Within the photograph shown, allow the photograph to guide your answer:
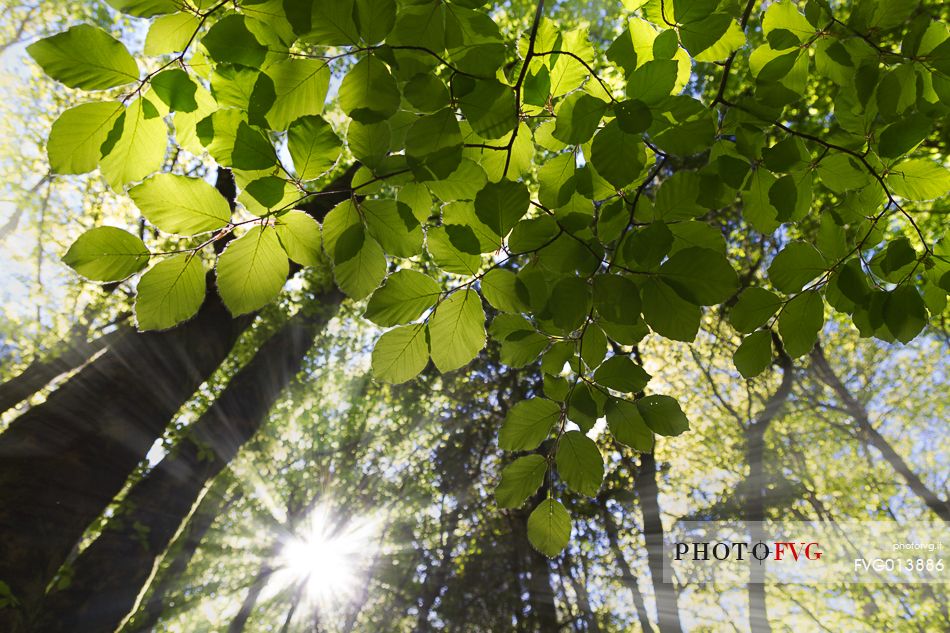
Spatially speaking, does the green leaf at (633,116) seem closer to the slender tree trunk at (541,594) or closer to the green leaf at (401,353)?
the green leaf at (401,353)

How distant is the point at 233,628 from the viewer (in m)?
14.0

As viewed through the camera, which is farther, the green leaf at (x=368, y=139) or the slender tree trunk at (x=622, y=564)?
the slender tree trunk at (x=622, y=564)

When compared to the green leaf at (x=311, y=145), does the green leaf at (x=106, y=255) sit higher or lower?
lower

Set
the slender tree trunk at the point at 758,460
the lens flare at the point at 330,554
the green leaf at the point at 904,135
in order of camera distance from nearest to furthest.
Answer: the green leaf at the point at 904,135 → the slender tree trunk at the point at 758,460 → the lens flare at the point at 330,554

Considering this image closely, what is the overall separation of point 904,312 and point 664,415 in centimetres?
53

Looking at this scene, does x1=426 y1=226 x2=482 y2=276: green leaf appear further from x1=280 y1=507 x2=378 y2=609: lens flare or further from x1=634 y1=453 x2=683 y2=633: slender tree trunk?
x1=280 y1=507 x2=378 y2=609: lens flare

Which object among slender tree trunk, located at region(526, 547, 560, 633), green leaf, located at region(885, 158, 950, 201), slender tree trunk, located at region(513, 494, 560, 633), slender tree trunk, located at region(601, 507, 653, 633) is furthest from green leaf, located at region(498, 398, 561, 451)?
slender tree trunk, located at region(601, 507, 653, 633)

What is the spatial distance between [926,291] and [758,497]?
12.1 m

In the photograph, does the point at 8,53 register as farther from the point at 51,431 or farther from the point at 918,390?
the point at 918,390

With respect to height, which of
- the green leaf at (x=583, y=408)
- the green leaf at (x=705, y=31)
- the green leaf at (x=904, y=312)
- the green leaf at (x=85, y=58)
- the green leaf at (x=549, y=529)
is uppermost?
the green leaf at (x=705, y=31)

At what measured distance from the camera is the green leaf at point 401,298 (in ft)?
2.74

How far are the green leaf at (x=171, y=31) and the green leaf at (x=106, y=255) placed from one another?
29 centimetres

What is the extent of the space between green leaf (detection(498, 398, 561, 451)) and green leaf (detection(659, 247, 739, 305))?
360mm

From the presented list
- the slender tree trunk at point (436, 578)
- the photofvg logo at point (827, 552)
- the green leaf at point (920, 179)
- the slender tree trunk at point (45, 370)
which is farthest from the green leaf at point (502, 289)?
the photofvg logo at point (827, 552)
